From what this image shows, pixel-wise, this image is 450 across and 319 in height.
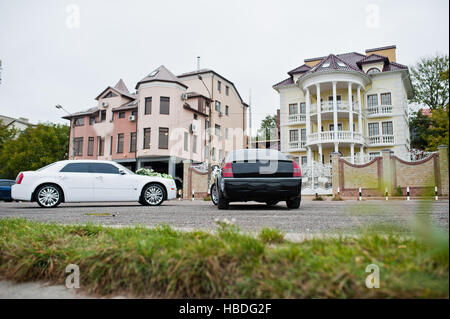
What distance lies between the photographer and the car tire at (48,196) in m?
9.91

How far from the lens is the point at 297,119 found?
32.7 meters

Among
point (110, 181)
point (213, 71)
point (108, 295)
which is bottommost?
point (108, 295)

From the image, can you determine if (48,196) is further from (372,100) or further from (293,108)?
(372,100)

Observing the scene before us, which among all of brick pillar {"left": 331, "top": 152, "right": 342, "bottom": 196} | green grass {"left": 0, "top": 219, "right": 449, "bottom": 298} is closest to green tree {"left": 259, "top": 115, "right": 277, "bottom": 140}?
brick pillar {"left": 331, "top": 152, "right": 342, "bottom": 196}

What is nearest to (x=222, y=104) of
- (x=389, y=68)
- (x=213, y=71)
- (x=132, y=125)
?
(x=213, y=71)

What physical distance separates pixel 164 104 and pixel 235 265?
96.2 ft

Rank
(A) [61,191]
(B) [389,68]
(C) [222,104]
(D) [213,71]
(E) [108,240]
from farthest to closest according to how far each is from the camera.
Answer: (C) [222,104] < (D) [213,71] < (B) [389,68] < (A) [61,191] < (E) [108,240]

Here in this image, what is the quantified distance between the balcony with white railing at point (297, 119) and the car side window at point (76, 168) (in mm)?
25002

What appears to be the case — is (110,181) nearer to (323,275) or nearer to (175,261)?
(175,261)

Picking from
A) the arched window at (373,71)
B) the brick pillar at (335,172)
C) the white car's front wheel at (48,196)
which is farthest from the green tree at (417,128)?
the white car's front wheel at (48,196)

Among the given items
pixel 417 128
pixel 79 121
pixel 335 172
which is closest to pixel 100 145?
pixel 79 121

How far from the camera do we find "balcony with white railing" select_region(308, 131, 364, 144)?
27.4 metres

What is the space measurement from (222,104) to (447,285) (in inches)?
1480

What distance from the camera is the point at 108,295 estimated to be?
2.34 metres
